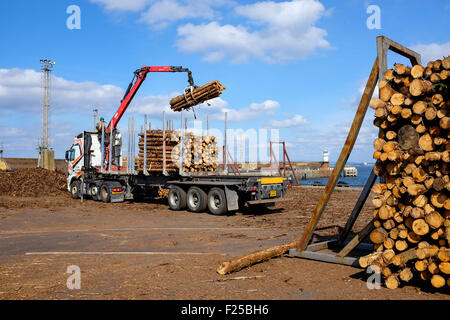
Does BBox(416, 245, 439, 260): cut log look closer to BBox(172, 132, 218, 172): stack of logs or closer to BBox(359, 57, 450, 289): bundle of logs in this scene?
BBox(359, 57, 450, 289): bundle of logs

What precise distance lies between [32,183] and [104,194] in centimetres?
890

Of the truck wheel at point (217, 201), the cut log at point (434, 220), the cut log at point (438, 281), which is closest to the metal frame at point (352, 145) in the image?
the cut log at point (434, 220)

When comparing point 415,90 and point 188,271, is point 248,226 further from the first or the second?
point 415,90

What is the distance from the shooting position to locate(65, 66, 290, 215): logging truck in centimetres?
1374

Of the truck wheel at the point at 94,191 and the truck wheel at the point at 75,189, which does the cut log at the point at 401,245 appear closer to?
the truck wheel at the point at 94,191

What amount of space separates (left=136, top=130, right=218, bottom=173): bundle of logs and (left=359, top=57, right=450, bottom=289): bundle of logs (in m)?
10.4

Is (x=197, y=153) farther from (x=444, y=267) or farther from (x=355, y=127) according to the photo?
(x=444, y=267)

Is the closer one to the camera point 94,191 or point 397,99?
point 397,99

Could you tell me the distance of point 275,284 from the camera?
5613 mm

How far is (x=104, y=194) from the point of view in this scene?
61.6 ft

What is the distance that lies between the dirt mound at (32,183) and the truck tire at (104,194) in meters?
5.61

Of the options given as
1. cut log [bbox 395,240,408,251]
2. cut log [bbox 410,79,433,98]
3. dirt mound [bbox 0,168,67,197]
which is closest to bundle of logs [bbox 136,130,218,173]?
dirt mound [bbox 0,168,67,197]

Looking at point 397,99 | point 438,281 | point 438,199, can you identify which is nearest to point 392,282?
point 438,281

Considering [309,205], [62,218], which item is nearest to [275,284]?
[62,218]
